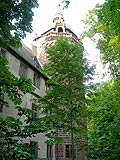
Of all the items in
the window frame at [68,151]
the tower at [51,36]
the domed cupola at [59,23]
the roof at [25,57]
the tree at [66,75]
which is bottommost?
the window frame at [68,151]

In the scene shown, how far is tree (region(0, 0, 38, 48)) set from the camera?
23.8 feet

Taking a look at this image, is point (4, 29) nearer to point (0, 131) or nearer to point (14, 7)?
point (14, 7)

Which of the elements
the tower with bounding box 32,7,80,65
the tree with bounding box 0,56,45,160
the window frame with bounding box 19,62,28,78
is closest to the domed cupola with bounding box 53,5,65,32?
the tower with bounding box 32,7,80,65

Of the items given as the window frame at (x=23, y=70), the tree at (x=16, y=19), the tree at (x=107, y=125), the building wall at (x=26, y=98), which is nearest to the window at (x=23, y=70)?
the window frame at (x=23, y=70)

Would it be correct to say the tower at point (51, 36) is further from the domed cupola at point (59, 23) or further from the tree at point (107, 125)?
the tree at point (107, 125)

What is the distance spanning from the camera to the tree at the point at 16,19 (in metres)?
7.25

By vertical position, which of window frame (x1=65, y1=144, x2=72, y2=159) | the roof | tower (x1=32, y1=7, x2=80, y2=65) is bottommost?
window frame (x1=65, y1=144, x2=72, y2=159)

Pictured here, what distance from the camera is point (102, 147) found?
47.5 feet

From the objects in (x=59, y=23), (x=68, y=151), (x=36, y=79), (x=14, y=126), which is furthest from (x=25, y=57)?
(x=14, y=126)

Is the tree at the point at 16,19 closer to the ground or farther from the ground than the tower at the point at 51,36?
closer to the ground

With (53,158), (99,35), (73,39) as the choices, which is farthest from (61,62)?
(73,39)

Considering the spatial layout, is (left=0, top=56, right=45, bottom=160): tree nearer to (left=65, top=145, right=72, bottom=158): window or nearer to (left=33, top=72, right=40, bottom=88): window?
(left=33, top=72, right=40, bottom=88): window

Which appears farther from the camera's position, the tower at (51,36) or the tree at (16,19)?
the tower at (51,36)

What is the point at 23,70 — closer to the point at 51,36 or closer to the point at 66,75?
the point at 66,75
